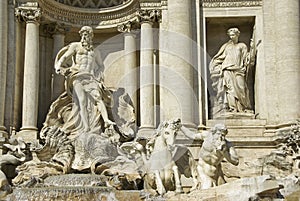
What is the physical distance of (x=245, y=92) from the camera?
1958cm

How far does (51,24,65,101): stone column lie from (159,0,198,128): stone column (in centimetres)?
362

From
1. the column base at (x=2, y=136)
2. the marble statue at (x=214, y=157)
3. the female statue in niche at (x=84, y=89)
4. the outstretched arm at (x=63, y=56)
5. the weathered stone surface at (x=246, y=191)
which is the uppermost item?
the outstretched arm at (x=63, y=56)

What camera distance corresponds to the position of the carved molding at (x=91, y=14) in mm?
20719

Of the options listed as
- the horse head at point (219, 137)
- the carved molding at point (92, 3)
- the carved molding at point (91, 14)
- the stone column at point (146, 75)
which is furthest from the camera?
the carved molding at point (92, 3)

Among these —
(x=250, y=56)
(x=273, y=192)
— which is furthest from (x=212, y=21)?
(x=273, y=192)

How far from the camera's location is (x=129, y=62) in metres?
20.8

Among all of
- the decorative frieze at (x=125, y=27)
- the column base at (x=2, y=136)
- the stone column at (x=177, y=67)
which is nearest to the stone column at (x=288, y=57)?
the stone column at (x=177, y=67)

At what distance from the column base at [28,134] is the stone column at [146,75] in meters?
3.26

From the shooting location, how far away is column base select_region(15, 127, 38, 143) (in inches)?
729

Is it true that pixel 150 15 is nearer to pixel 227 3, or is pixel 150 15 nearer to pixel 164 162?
pixel 227 3

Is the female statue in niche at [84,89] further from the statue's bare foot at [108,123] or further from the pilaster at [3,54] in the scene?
the pilaster at [3,54]

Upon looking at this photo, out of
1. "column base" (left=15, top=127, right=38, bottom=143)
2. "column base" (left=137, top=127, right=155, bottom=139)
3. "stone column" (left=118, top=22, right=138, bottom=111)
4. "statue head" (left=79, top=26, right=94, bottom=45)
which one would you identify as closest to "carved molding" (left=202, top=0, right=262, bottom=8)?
"stone column" (left=118, top=22, right=138, bottom=111)

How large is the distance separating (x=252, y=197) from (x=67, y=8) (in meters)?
11.3

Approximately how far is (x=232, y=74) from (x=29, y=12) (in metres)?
6.86
